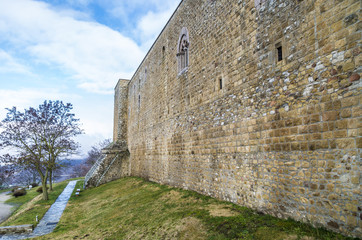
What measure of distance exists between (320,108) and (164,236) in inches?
202

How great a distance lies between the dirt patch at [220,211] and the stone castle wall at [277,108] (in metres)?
0.43

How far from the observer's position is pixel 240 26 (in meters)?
7.01

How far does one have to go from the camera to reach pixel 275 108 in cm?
550

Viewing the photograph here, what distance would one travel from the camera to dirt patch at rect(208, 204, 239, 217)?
6.23 meters

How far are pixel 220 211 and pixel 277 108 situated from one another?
335 centimetres

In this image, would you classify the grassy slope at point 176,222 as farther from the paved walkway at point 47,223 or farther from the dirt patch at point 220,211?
the paved walkway at point 47,223

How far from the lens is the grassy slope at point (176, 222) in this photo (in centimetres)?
486

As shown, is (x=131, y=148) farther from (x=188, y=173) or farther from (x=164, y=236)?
(x=164, y=236)

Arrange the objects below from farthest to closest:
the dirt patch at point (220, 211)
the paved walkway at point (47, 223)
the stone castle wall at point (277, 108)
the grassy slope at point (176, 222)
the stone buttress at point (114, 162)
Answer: the stone buttress at point (114, 162) < the paved walkway at point (47, 223) < the dirt patch at point (220, 211) < the grassy slope at point (176, 222) < the stone castle wall at point (277, 108)

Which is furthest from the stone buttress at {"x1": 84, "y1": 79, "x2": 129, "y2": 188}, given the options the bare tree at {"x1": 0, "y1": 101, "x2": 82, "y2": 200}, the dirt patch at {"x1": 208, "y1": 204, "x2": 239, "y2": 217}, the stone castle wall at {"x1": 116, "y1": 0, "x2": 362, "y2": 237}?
the dirt patch at {"x1": 208, "y1": 204, "x2": 239, "y2": 217}

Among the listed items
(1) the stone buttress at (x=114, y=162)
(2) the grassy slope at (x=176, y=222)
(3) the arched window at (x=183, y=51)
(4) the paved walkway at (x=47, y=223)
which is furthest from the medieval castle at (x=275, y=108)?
(1) the stone buttress at (x=114, y=162)

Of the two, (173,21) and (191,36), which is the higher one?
(173,21)

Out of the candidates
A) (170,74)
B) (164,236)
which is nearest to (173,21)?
(170,74)

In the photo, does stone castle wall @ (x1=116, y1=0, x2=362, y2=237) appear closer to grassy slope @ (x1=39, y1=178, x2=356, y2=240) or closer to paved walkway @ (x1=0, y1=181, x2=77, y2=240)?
grassy slope @ (x1=39, y1=178, x2=356, y2=240)
